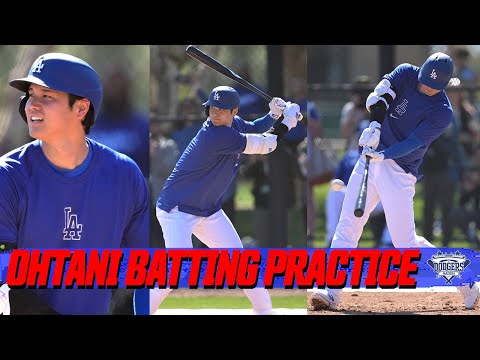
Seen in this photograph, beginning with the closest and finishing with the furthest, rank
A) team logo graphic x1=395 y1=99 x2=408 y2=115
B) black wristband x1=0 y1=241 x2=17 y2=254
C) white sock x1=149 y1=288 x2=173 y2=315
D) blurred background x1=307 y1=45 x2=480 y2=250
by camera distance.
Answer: black wristband x1=0 y1=241 x2=17 y2=254 → white sock x1=149 y1=288 x2=173 y2=315 → team logo graphic x1=395 y1=99 x2=408 y2=115 → blurred background x1=307 y1=45 x2=480 y2=250

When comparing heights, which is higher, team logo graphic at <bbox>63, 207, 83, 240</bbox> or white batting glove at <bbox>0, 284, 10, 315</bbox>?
team logo graphic at <bbox>63, 207, 83, 240</bbox>


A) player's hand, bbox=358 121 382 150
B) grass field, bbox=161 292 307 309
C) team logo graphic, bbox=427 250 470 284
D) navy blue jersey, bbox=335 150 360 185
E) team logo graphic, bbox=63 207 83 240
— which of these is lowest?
grass field, bbox=161 292 307 309

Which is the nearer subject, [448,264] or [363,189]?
[448,264]

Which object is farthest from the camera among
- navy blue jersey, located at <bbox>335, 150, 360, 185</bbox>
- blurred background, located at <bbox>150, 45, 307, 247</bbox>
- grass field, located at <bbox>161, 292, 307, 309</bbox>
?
navy blue jersey, located at <bbox>335, 150, 360, 185</bbox>

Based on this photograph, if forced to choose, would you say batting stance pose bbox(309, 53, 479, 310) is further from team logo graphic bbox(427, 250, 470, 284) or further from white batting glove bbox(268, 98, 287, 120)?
white batting glove bbox(268, 98, 287, 120)

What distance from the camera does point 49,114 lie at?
4.41m

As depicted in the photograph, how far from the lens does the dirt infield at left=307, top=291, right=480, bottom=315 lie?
7.16m

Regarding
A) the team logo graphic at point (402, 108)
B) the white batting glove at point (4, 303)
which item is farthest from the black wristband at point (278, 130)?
the white batting glove at point (4, 303)

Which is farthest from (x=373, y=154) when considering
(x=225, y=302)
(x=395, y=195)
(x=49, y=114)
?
(x=49, y=114)

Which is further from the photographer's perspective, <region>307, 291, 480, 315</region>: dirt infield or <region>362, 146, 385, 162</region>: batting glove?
<region>307, 291, 480, 315</region>: dirt infield

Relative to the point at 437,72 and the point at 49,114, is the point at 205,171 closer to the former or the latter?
the point at 437,72

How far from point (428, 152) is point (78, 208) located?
20.3 feet

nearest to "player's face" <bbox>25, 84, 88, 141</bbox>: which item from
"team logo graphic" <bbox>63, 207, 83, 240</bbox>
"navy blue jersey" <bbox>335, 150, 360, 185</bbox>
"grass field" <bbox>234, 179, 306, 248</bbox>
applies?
"team logo graphic" <bbox>63, 207, 83, 240</bbox>
